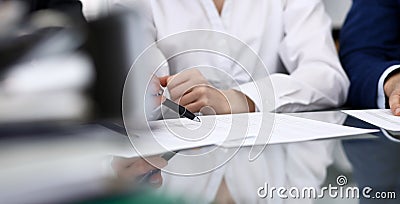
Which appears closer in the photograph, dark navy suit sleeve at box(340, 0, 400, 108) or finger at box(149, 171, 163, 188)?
finger at box(149, 171, 163, 188)

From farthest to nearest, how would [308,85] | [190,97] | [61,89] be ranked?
[308,85] → [190,97] → [61,89]

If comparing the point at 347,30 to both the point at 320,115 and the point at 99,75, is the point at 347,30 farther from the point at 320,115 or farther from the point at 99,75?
the point at 99,75

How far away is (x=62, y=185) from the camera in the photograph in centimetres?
35

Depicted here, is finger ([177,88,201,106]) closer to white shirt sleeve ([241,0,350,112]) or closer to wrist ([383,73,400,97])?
white shirt sleeve ([241,0,350,112])

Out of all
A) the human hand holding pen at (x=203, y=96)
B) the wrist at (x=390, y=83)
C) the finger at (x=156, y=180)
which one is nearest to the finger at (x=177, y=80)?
the human hand holding pen at (x=203, y=96)

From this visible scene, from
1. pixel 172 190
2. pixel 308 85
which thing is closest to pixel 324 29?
pixel 308 85

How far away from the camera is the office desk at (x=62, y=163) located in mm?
341

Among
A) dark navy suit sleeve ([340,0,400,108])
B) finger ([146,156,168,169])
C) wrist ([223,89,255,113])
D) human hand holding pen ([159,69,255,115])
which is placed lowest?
dark navy suit sleeve ([340,0,400,108])

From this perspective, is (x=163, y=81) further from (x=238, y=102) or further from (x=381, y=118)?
(x=381, y=118)

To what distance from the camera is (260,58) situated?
0.96 metres

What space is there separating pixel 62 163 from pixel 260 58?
23.9 inches

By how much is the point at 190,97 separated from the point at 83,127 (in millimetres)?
230

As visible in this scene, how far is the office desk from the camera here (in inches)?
13.4

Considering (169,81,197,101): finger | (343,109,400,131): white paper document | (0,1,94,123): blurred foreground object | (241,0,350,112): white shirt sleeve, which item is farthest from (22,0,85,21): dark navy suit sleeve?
(343,109,400,131): white paper document
